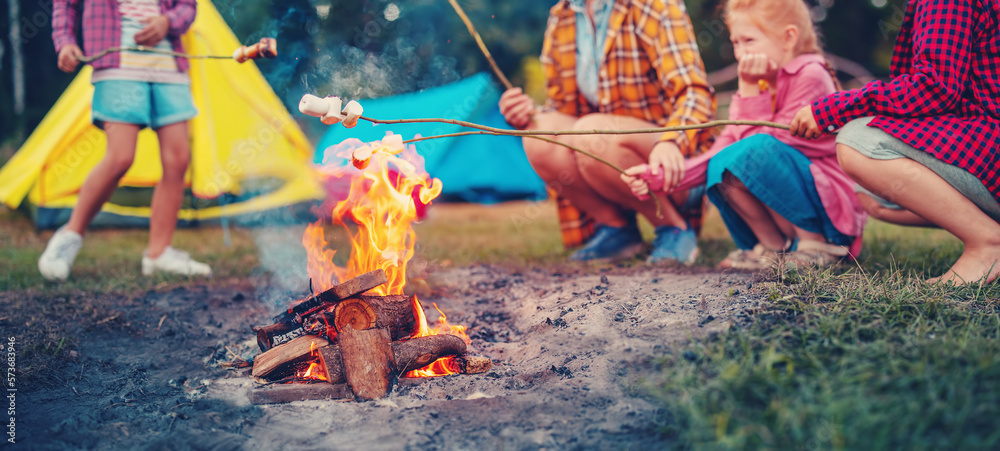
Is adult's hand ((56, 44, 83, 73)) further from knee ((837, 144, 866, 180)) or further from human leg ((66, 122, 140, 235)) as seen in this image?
knee ((837, 144, 866, 180))

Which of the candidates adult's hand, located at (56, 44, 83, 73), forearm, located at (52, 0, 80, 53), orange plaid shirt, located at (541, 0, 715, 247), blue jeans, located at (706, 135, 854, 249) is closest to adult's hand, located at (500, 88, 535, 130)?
orange plaid shirt, located at (541, 0, 715, 247)

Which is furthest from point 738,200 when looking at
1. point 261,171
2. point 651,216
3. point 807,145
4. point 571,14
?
point 261,171

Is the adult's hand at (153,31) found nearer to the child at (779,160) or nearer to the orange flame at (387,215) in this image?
the orange flame at (387,215)

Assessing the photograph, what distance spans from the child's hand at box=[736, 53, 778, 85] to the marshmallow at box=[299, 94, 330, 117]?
1.78 metres

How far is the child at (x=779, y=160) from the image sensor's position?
2.64 metres

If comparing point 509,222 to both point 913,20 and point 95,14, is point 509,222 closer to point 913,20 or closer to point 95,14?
point 95,14

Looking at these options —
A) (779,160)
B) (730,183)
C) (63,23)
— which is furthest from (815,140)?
(63,23)

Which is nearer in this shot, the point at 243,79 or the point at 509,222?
the point at 243,79

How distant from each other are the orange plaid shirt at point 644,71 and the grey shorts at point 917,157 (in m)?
0.80

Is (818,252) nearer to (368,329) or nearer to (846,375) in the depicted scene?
(846,375)

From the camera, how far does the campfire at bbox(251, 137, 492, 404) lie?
6.09 feet

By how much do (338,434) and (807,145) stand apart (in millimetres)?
2197

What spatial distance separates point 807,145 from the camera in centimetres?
269

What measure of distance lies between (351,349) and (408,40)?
8786 millimetres
